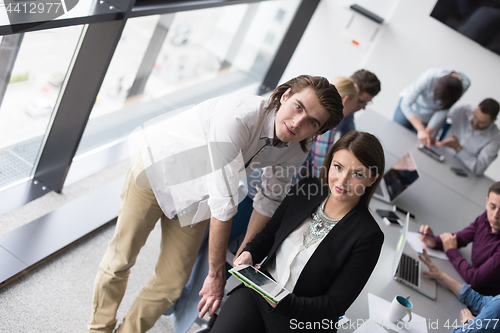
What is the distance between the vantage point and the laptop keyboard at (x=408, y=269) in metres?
2.09

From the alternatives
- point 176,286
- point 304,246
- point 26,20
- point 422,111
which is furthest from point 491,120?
point 26,20

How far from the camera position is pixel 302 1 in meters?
5.31

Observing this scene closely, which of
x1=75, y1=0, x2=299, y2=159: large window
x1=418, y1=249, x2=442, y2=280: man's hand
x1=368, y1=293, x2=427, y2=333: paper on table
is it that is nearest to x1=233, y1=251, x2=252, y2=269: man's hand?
x1=368, y1=293, x2=427, y2=333: paper on table

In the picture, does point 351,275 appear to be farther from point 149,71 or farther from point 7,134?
point 149,71

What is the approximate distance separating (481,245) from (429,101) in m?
2.11

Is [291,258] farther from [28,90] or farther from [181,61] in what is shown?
[181,61]

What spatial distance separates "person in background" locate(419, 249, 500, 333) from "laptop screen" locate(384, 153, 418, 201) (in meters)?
0.60

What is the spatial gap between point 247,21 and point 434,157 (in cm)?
277

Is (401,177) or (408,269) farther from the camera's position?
(401,177)

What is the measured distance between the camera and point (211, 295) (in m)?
1.60

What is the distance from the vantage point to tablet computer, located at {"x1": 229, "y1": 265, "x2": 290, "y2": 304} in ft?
4.50

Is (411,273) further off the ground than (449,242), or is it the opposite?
(449,242)

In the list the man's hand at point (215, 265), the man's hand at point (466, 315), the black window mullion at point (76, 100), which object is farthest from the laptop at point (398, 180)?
the black window mullion at point (76, 100)

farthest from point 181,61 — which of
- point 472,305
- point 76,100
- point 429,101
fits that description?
point 472,305
